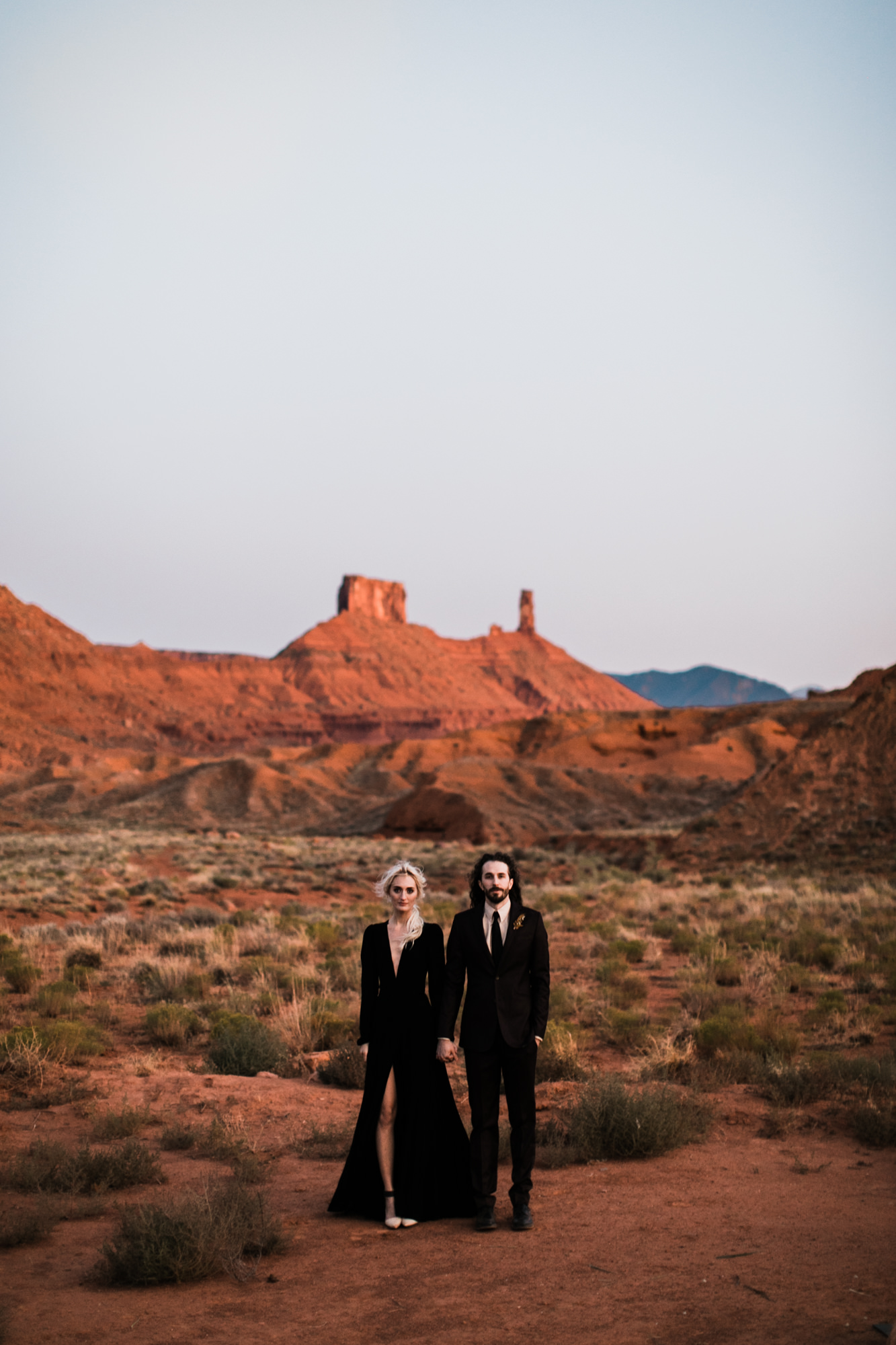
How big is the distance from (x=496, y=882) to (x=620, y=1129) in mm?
2606

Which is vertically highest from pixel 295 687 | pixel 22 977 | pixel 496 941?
pixel 295 687

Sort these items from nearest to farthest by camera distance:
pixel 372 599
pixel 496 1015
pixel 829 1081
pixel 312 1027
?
pixel 496 1015 < pixel 829 1081 < pixel 312 1027 < pixel 372 599

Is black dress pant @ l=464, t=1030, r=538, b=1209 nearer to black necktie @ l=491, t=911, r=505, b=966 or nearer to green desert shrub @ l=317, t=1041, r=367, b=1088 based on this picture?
black necktie @ l=491, t=911, r=505, b=966

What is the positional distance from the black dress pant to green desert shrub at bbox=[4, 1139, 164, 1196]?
2.23 m

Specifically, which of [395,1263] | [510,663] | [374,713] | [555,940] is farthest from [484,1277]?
[510,663]

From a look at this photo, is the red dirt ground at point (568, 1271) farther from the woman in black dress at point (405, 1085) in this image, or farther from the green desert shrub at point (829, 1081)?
the green desert shrub at point (829, 1081)

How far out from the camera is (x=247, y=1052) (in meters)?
9.23

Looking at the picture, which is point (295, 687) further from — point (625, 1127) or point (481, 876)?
point (481, 876)

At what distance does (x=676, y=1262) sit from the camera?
5.01 meters

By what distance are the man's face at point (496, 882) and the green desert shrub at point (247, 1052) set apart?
15.8 feet

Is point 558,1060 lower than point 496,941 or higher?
lower

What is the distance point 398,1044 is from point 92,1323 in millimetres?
1788

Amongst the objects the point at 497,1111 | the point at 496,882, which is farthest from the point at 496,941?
the point at 497,1111

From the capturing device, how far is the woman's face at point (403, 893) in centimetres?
541
